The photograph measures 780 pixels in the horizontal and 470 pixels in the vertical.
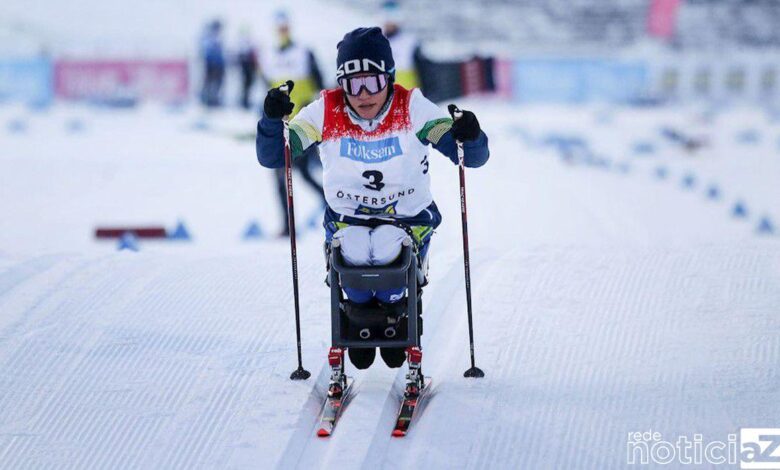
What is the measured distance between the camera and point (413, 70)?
8.72 metres

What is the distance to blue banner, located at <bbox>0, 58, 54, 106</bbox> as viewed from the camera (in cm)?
1948

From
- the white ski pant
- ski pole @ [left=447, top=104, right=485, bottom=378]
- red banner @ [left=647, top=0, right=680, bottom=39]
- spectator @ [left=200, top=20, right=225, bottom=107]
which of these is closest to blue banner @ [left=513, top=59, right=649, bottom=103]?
red banner @ [left=647, top=0, right=680, bottom=39]

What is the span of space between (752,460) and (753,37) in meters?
22.5

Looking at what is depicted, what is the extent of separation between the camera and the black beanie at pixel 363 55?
12.6 feet

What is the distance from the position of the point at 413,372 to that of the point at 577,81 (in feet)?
53.3

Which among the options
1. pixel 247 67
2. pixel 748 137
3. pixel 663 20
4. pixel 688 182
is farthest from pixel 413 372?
pixel 663 20

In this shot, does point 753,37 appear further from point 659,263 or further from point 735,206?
point 659,263

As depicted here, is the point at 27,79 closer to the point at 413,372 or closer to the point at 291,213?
the point at 291,213

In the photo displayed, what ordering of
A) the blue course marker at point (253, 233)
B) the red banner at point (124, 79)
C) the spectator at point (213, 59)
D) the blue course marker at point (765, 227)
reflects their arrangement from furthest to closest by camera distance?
the red banner at point (124, 79), the spectator at point (213, 59), the blue course marker at point (765, 227), the blue course marker at point (253, 233)

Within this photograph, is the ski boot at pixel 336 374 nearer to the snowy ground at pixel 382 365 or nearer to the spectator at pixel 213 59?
the snowy ground at pixel 382 365

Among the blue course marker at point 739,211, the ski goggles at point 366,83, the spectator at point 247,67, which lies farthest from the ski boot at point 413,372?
the spectator at point 247,67

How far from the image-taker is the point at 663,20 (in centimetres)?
2397

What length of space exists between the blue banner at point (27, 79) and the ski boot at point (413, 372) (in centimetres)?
1674

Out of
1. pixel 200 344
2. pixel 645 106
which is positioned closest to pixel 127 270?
pixel 200 344
